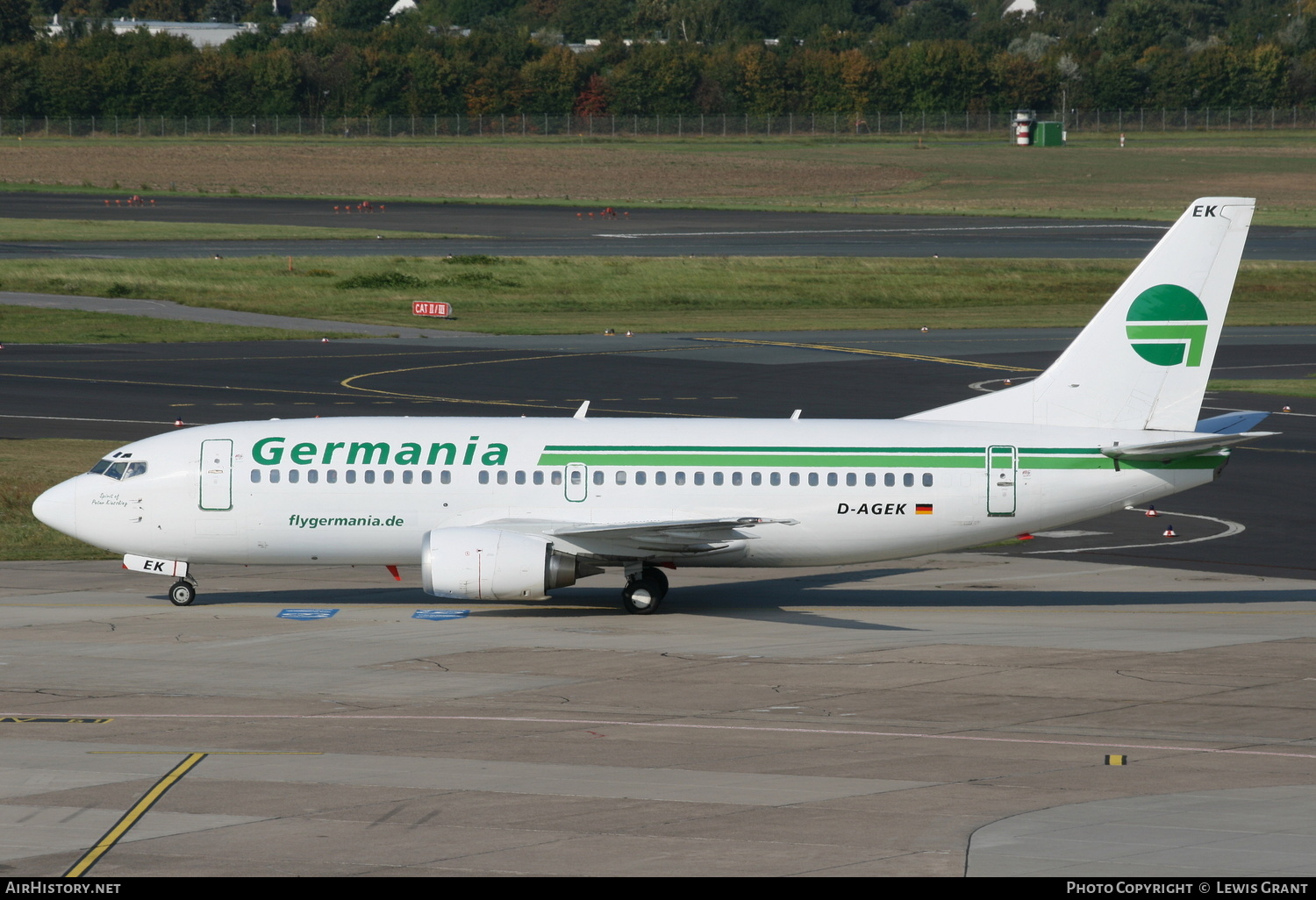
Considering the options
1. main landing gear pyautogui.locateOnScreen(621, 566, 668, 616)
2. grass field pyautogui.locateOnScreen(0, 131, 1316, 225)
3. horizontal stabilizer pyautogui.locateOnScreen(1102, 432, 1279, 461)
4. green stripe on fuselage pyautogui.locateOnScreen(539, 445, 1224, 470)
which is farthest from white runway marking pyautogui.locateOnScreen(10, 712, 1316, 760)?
grass field pyautogui.locateOnScreen(0, 131, 1316, 225)

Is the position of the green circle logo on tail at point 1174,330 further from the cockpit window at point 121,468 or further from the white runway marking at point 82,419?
the white runway marking at point 82,419

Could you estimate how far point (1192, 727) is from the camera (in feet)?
84.2

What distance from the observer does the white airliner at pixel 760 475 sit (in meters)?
34.6

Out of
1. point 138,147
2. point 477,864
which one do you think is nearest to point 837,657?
point 477,864

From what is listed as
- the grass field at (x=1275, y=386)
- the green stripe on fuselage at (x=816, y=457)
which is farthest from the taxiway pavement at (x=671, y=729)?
the grass field at (x=1275, y=386)

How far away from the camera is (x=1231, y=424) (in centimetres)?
3494

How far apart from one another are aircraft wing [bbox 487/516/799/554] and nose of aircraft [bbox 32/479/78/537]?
9328 millimetres

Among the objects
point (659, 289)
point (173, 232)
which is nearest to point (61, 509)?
point (659, 289)

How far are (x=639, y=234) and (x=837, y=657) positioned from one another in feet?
332

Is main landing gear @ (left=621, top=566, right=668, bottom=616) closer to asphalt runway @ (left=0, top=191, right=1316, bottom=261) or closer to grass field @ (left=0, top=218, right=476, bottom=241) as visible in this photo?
Answer: asphalt runway @ (left=0, top=191, right=1316, bottom=261)

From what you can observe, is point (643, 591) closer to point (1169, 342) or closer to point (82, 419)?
point (1169, 342)

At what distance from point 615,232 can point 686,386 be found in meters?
65.0

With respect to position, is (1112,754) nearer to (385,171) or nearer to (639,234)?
(639,234)

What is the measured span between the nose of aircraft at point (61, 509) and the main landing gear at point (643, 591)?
1226 centimetres
